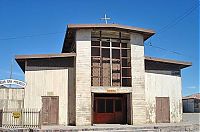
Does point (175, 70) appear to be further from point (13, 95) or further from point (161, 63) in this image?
point (13, 95)

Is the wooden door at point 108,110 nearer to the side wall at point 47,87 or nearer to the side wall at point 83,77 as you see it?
the side wall at point 83,77

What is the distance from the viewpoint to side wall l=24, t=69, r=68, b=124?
2195cm

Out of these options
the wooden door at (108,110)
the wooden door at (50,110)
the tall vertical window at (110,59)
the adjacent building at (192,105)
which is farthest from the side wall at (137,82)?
the adjacent building at (192,105)

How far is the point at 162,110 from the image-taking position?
24.9 metres

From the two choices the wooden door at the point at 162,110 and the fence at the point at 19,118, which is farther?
the wooden door at the point at 162,110

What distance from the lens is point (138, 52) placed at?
936 inches

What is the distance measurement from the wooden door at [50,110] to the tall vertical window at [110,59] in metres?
3.26

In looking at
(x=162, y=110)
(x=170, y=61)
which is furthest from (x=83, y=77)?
(x=170, y=61)

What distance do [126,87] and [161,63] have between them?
448 cm

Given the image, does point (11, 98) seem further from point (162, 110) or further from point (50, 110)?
point (162, 110)

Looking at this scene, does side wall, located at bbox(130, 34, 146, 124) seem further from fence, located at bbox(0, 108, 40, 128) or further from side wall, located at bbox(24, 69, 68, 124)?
fence, located at bbox(0, 108, 40, 128)

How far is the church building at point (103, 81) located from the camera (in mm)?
22109

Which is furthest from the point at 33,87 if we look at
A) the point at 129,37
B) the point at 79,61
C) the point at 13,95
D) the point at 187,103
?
the point at 187,103

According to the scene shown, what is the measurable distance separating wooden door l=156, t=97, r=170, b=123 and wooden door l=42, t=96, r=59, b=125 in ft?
27.3
